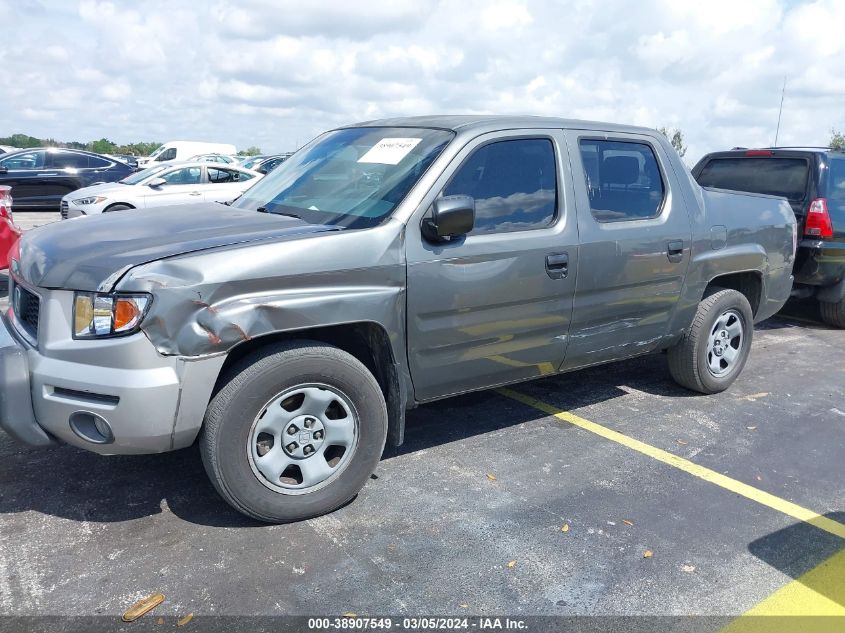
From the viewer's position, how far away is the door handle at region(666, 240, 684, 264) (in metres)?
4.57

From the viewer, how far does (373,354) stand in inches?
142

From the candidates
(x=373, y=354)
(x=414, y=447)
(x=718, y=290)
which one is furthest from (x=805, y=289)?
(x=373, y=354)

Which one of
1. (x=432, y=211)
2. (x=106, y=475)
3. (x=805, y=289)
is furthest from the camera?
(x=805, y=289)

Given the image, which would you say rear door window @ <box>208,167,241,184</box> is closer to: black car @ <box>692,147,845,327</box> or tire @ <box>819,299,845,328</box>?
black car @ <box>692,147,845,327</box>

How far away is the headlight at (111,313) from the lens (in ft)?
9.44

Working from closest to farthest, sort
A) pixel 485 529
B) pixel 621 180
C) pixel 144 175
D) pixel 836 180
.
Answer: pixel 485 529 < pixel 621 180 < pixel 836 180 < pixel 144 175

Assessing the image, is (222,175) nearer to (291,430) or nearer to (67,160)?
(67,160)

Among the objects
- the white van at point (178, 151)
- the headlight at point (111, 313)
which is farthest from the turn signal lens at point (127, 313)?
the white van at point (178, 151)

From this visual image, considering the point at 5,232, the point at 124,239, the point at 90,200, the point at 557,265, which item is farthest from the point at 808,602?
the point at 90,200

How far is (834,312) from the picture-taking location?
7.62 m

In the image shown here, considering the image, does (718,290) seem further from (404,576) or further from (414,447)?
(404,576)

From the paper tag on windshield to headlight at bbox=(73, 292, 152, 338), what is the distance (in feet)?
5.09

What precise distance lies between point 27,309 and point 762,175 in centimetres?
707

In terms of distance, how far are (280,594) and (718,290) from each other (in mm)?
3808
